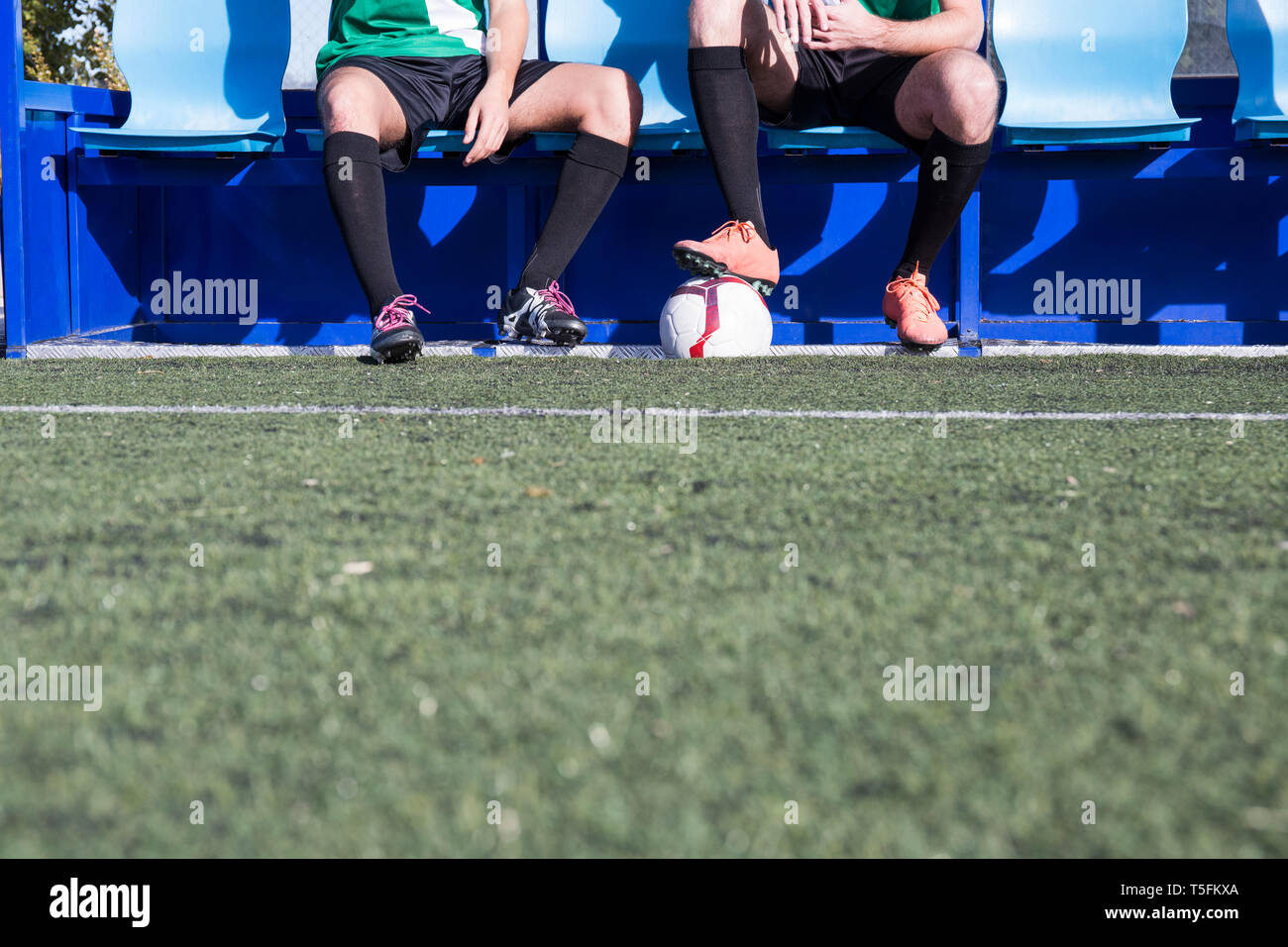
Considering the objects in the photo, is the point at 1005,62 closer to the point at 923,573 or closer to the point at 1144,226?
the point at 1144,226

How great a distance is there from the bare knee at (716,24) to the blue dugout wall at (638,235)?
1.63 feet

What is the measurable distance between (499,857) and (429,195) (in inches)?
168

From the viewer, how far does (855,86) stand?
403 cm

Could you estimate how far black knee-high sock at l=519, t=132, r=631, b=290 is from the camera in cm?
398

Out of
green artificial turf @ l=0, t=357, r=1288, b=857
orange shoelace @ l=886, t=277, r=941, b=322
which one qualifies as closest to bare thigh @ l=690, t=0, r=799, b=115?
orange shoelace @ l=886, t=277, r=941, b=322

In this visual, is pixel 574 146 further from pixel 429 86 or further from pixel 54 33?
pixel 54 33

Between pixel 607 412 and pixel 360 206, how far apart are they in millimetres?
1259

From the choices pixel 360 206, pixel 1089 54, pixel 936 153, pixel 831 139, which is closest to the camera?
pixel 360 206

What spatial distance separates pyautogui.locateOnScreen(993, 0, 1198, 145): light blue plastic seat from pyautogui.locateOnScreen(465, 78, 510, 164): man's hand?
1.78 meters

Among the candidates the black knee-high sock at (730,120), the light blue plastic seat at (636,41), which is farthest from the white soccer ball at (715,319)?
the light blue plastic seat at (636,41)

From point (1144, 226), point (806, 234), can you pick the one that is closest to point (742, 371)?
point (806, 234)

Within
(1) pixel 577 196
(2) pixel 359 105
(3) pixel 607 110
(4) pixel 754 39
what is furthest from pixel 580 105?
(2) pixel 359 105

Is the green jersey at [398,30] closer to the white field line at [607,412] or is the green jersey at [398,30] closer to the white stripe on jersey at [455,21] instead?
the white stripe on jersey at [455,21]

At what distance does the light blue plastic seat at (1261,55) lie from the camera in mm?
4344
